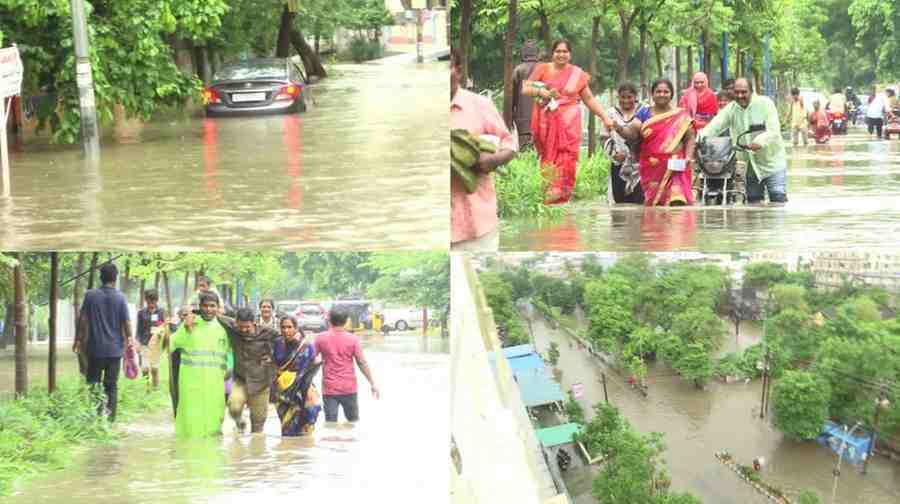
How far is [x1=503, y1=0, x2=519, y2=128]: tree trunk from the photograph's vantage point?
9336mm

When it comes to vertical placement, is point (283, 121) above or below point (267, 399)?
above

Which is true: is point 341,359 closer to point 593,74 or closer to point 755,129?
point 593,74

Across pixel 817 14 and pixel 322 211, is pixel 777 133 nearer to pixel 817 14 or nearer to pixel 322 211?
pixel 817 14

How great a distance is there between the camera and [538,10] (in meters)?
9.54

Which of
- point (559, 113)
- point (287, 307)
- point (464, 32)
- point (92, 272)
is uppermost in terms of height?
point (464, 32)

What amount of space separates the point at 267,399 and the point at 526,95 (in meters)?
2.17

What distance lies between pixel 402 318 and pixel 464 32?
1.68m

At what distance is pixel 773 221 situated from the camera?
32.8ft

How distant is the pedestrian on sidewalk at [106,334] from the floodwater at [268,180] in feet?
5.62

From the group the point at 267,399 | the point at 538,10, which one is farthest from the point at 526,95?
the point at 267,399

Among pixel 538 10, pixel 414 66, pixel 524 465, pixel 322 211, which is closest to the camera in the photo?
pixel 524 465

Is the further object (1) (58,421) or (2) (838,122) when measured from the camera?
(2) (838,122)

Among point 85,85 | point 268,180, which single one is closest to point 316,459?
point 268,180

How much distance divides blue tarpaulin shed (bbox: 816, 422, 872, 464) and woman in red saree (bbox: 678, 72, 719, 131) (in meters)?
2.49
